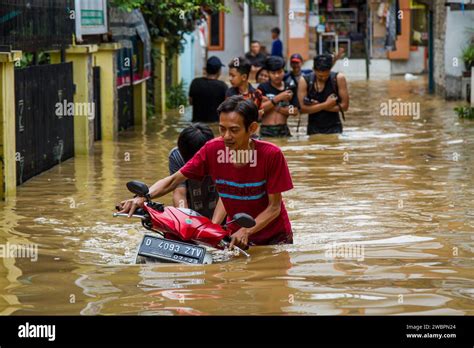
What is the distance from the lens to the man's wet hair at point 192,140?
9.44 meters

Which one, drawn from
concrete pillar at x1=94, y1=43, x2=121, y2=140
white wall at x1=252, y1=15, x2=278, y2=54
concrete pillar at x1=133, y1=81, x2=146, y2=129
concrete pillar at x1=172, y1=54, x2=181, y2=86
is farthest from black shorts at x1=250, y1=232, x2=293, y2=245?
white wall at x1=252, y1=15, x2=278, y2=54

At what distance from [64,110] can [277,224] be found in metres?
9.02

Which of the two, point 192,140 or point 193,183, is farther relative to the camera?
point 193,183

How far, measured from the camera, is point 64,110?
17672 mm

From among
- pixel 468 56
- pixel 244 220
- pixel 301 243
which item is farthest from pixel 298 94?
pixel 468 56

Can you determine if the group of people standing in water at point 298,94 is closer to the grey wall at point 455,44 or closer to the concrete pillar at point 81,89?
the concrete pillar at point 81,89

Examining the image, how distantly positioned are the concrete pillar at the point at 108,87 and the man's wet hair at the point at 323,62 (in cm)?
431

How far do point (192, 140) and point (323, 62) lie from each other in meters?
8.55

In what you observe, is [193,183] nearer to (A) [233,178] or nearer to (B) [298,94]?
(A) [233,178]

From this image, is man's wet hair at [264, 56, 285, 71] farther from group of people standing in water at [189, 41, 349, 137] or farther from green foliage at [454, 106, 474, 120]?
green foliage at [454, 106, 474, 120]

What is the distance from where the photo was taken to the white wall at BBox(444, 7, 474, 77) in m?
29.4

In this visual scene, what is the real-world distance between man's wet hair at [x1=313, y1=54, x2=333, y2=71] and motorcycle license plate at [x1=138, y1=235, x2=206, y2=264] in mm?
9265

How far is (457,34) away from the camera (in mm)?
29500

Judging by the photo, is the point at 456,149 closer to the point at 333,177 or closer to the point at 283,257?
the point at 333,177
